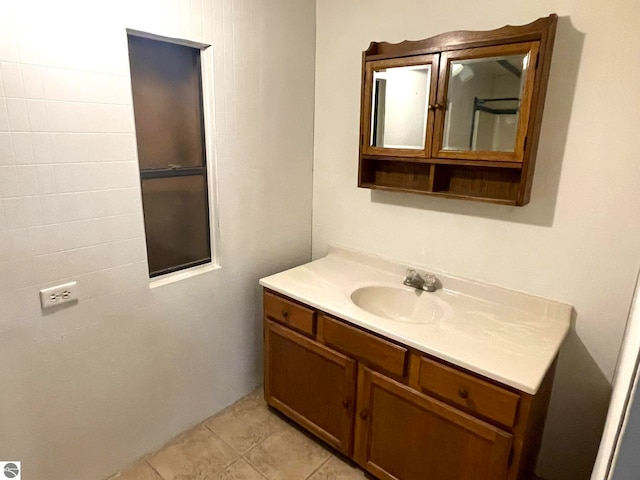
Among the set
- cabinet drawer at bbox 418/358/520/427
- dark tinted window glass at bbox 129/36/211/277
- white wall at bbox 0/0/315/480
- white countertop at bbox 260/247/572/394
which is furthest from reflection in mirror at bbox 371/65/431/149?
cabinet drawer at bbox 418/358/520/427

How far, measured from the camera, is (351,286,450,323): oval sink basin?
73.9 inches

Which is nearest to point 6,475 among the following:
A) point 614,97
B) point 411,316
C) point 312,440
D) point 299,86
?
point 312,440

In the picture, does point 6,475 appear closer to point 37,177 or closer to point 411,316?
point 37,177

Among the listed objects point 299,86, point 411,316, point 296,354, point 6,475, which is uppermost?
point 299,86

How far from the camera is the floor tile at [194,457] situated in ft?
6.02

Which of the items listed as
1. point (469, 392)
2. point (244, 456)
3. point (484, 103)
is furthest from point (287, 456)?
point (484, 103)

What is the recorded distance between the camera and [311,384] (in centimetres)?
193

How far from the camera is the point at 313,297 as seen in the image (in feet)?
5.98

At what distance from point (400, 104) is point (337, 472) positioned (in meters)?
1.74

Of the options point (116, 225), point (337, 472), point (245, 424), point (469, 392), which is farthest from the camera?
point (245, 424)

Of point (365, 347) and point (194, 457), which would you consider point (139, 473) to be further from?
point (365, 347)

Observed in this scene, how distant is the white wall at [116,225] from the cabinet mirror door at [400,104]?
0.51 metres

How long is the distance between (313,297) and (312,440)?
81cm

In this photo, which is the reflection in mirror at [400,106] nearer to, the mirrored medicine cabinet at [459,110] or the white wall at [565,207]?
the mirrored medicine cabinet at [459,110]
